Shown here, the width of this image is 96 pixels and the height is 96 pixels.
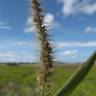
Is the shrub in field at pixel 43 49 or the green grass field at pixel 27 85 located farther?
the green grass field at pixel 27 85

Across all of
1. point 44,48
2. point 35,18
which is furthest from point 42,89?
point 35,18

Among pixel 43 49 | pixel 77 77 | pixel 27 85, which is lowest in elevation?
pixel 77 77

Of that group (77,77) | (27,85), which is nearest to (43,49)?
(77,77)

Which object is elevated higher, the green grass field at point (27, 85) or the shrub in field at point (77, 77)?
the green grass field at point (27, 85)

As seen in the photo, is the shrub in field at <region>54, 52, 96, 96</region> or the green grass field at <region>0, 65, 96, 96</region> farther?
the green grass field at <region>0, 65, 96, 96</region>

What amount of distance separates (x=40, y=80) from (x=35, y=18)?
0.32 metres

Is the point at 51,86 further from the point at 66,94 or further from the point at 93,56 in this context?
the point at 93,56

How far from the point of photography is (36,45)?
78.4 inches

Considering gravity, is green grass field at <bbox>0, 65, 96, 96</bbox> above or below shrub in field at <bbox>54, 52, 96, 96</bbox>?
above

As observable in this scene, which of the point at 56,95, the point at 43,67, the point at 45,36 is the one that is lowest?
the point at 56,95

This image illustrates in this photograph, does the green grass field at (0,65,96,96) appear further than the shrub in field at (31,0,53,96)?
Yes

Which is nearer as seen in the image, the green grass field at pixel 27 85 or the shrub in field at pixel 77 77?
the shrub in field at pixel 77 77

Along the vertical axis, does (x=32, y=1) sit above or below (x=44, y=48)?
above

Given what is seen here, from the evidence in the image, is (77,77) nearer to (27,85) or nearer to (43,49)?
(43,49)
